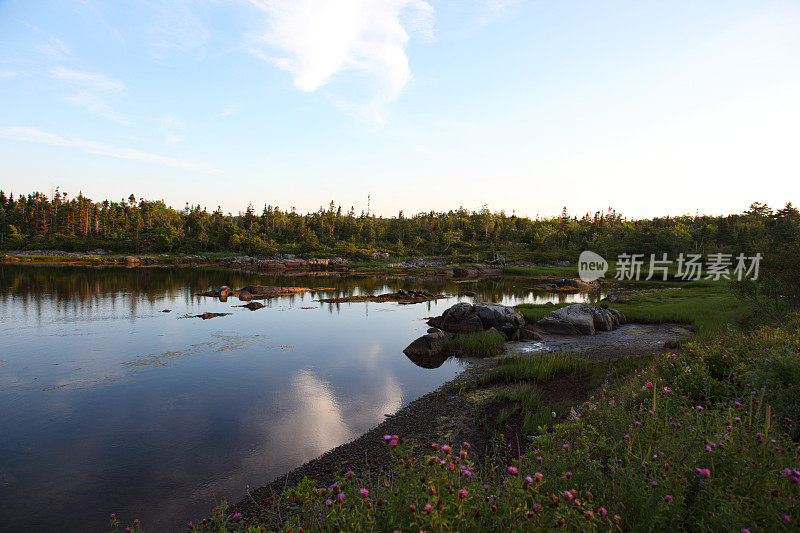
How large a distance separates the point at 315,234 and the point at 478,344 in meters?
108

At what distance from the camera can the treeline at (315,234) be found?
332 feet

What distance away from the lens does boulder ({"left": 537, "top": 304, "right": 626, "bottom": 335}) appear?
2647 cm

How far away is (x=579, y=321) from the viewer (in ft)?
87.6

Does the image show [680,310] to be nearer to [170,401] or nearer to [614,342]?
[614,342]

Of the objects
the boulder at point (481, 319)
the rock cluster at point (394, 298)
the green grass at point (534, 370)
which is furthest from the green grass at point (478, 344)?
the rock cluster at point (394, 298)

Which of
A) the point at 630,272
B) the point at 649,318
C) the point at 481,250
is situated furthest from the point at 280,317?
the point at 481,250

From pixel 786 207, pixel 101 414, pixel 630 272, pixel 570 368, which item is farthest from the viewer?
pixel 786 207

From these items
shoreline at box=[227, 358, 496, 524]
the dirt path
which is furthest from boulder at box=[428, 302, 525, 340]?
shoreline at box=[227, 358, 496, 524]

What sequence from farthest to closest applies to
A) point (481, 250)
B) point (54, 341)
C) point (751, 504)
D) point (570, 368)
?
point (481, 250) → point (54, 341) → point (570, 368) → point (751, 504)

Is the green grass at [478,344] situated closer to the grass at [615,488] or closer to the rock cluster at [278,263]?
the grass at [615,488]

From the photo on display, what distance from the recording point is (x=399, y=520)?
3.86 m

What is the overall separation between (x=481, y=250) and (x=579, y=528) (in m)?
122

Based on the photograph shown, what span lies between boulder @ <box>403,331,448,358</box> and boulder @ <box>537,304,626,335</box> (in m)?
9.36

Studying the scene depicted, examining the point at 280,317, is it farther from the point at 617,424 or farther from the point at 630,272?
the point at 630,272
